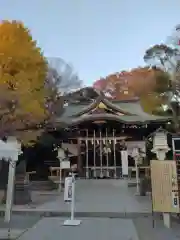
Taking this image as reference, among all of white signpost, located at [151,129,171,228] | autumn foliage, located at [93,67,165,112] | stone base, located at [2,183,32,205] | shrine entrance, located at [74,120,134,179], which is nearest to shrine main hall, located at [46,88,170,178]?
shrine entrance, located at [74,120,134,179]

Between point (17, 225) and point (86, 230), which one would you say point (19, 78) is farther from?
point (86, 230)

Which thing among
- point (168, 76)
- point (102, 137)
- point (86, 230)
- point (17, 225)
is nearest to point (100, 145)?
point (102, 137)

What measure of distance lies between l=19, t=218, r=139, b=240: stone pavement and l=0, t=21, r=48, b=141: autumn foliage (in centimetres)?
542

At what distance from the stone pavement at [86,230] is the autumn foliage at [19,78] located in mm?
5424

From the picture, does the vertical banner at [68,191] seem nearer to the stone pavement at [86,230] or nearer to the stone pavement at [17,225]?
the stone pavement at [86,230]

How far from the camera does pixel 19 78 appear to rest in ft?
37.2

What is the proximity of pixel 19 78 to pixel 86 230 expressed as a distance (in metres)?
8.18

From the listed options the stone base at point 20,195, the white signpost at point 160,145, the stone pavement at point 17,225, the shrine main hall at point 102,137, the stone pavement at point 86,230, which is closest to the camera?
the stone pavement at point 86,230

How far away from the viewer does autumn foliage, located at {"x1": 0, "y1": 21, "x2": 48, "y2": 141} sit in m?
10.4

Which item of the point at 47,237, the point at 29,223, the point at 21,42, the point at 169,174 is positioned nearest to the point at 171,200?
the point at 169,174

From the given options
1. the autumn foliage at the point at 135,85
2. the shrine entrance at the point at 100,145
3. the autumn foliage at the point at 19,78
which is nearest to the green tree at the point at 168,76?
the autumn foliage at the point at 135,85

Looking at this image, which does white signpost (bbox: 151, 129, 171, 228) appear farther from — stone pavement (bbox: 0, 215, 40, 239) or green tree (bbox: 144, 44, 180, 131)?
green tree (bbox: 144, 44, 180, 131)

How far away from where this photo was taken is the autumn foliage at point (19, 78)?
10375 millimetres

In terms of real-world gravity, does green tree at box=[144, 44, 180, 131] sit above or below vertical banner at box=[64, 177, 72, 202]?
above
